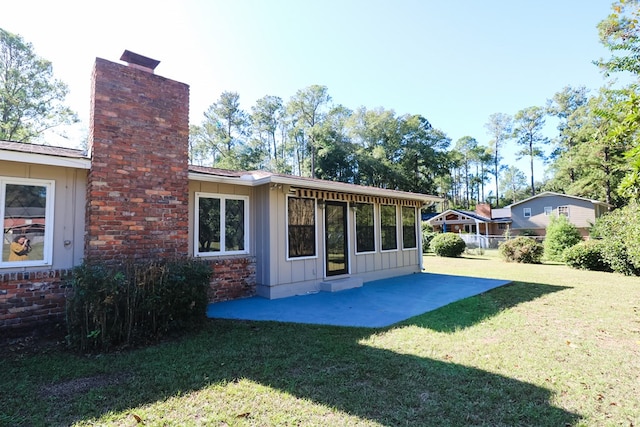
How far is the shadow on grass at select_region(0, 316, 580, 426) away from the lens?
8.34 feet

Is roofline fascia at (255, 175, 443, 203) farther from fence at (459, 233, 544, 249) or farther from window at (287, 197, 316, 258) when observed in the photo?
fence at (459, 233, 544, 249)

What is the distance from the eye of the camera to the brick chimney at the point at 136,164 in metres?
5.09

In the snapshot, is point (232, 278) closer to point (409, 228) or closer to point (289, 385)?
point (289, 385)

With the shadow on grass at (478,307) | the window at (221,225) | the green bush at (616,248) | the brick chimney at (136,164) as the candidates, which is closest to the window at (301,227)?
the window at (221,225)

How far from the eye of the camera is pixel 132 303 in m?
4.16

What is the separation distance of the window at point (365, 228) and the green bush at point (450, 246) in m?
10.4

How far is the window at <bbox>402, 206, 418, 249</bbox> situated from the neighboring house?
2222 centimetres

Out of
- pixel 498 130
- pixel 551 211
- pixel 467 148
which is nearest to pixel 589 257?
pixel 551 211

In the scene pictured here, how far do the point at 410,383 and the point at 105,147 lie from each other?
18.0ft

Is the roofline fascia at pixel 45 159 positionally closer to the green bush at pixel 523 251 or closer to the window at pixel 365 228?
the window at pixel 365 228

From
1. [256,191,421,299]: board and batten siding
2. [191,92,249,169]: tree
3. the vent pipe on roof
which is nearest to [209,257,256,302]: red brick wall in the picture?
[256,191,421,299]: board and batten siding

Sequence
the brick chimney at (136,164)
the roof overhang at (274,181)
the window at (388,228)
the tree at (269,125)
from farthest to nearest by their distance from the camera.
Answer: the tree at (269,125)
the window at (388,228)
the roof overhang at (274,181)
the brick chimney at (136,164)

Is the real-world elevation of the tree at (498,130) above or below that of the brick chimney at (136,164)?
above

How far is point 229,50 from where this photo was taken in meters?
10.7
